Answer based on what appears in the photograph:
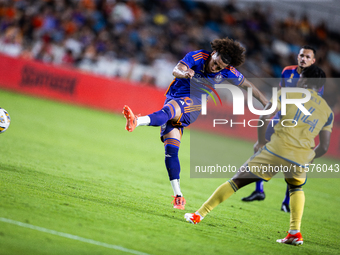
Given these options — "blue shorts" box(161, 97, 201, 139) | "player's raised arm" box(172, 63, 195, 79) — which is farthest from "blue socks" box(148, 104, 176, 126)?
"player's raised arm" box(172, 63, 195, 79)

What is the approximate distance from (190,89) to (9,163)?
10.6 feet

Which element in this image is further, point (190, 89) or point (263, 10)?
point (263, 10)

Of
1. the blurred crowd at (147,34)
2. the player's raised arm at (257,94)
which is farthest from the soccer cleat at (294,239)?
the blurred crowd at (147,34)

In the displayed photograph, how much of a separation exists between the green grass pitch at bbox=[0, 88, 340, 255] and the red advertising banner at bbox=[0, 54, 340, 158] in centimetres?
581

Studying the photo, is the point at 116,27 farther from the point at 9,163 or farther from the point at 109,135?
the point at 9,163

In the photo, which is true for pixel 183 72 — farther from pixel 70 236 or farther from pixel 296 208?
pixel 70 236

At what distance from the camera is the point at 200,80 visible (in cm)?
633

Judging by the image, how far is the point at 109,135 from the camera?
12711 millimetres

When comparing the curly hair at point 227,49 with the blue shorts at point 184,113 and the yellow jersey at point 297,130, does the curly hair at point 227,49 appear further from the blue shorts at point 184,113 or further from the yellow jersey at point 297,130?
the yellow jersey at point 297,130

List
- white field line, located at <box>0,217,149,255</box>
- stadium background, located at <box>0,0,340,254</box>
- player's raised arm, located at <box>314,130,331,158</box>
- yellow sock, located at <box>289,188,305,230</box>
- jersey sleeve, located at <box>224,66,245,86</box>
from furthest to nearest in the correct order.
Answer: stadium background, located at <box>0,0,340,254</box>, jersey sleeve, located at <box>224,66,245,86</box>, player's raised arm, located at <box>314,130,331,158</box>, yellow sock, located at <box>289,188,305,230</box>, white field line, located at <box>0,217,149,255</box>

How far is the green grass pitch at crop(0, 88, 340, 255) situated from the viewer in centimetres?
417

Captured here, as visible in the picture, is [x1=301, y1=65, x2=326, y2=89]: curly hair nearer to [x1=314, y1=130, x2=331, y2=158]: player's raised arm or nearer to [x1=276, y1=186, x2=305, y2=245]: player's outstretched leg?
[x1=314, y1=130, x2=331, y2=158]: player's raised arm

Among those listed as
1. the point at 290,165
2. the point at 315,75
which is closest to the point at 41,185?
the point at 290,165

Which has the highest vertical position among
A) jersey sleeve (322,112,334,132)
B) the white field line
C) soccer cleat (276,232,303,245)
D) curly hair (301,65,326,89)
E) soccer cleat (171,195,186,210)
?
curly hair (301,65,326,89)
